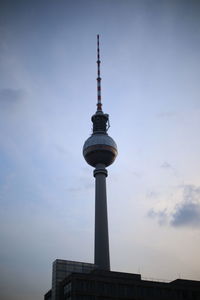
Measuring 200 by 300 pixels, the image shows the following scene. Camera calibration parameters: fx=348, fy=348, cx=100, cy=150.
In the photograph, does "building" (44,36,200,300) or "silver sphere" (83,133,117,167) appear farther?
"silver sphere" (83,133,117,167)

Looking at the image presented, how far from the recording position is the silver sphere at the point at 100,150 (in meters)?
112

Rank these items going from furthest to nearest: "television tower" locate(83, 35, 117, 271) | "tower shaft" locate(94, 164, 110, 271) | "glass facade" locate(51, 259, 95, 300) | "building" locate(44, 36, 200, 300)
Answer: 1. "television tower" locate(83, 35, 117, 271)
2. "tower shaft" locate(94, 164, 110, 271)
3. "glass facade" locate(51, 259, 95, 300)
4. "building" locate(44, 36, 200, 300)

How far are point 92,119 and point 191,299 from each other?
66019 mm

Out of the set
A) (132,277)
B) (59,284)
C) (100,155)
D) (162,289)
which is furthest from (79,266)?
(100,155)

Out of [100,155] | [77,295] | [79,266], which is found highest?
[100,155]

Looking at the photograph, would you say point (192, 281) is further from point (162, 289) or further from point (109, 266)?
point (109, 266)

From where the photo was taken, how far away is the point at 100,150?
112062 mm

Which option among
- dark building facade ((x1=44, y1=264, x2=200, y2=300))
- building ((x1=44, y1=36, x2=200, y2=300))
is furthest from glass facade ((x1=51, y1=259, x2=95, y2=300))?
dark building facade ((x1=44, y1=264, x2=200, y2=300))

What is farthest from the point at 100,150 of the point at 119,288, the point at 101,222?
the point at 119,288

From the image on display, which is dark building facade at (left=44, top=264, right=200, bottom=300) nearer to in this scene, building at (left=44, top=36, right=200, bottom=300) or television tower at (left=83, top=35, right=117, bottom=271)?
building at (left=44, top=36, right=200, bottom=300)

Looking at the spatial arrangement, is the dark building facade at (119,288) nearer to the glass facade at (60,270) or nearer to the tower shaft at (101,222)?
the glass facade at (60,270)

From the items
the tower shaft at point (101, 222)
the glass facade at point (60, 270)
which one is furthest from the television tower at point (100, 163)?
the glass facade at point (60, 270)

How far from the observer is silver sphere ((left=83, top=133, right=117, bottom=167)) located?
112 metres

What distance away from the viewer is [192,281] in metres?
88.5
